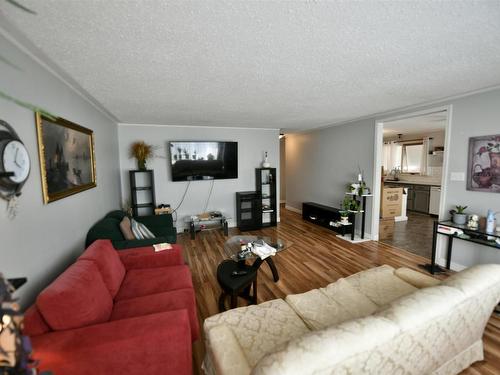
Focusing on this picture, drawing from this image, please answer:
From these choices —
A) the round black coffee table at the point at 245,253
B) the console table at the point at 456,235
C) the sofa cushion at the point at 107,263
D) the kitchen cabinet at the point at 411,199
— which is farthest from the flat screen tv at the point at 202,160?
the kitchen cabinet at the point at 411,199

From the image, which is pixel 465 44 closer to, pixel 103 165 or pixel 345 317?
pixel 345 317

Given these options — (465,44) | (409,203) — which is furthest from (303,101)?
(409,203)

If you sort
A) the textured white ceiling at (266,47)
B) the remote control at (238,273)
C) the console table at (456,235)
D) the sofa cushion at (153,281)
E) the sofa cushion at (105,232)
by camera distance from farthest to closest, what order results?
the console table at (456,235) < the sofa cushion at (105,232) < the remote control at (238,273) < the sofa cushion at (153,281) < the textured white ceiling at (266,47)

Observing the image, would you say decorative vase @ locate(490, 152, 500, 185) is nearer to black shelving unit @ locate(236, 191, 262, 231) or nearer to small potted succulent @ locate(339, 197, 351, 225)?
small potted succulent @ locate(339, 197, 351, 225)

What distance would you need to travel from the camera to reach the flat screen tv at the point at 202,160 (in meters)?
Result: 4.55

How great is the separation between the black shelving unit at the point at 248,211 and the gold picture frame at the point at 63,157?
287cm

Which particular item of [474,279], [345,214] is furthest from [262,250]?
[345,214]

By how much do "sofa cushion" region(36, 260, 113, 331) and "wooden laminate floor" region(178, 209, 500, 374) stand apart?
818 millimetres

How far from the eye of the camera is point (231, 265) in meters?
2.41

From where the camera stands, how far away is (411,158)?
6.66 metres

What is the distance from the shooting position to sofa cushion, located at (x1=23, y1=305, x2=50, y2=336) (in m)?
1.20

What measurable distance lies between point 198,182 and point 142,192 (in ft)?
3.64

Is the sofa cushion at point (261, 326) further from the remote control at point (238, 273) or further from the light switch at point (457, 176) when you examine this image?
the light switch at point (457, 176)

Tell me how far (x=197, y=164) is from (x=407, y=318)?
4.19 metres
